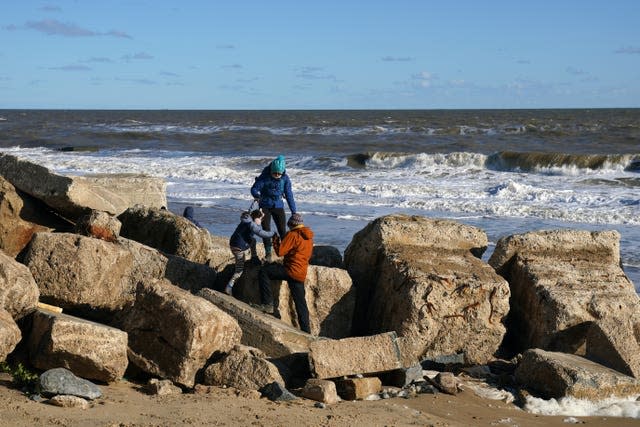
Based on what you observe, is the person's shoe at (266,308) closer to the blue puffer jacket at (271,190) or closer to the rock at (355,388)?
the rock at (355,388)

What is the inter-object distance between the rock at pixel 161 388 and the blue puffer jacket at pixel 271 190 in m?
3.98

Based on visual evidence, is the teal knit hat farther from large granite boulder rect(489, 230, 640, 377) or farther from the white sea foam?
the white sea foam

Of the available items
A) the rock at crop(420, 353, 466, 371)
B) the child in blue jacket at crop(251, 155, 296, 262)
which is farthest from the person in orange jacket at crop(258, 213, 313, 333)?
the child in blue jacket at crop(251, 155, 296, 262)

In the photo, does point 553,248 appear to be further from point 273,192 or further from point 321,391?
point 321,391

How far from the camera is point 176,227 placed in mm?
9195

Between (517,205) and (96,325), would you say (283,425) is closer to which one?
(96,325)

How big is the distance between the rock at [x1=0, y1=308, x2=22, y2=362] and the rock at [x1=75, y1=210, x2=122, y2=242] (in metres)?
2.05

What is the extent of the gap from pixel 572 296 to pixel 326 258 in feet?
8.24

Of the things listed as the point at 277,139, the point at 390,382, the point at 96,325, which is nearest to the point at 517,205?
the point at 390,382

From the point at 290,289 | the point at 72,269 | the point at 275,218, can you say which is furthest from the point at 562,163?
the point at 72,269

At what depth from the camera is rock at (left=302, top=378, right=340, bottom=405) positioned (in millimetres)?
6230

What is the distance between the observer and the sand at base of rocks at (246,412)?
5.39m

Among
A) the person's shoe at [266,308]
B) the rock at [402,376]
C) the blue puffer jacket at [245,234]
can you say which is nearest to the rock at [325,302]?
the person's shoe at [266,308]

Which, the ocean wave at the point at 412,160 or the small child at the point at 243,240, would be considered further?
Result: the ocean wave at the point at 412,160
